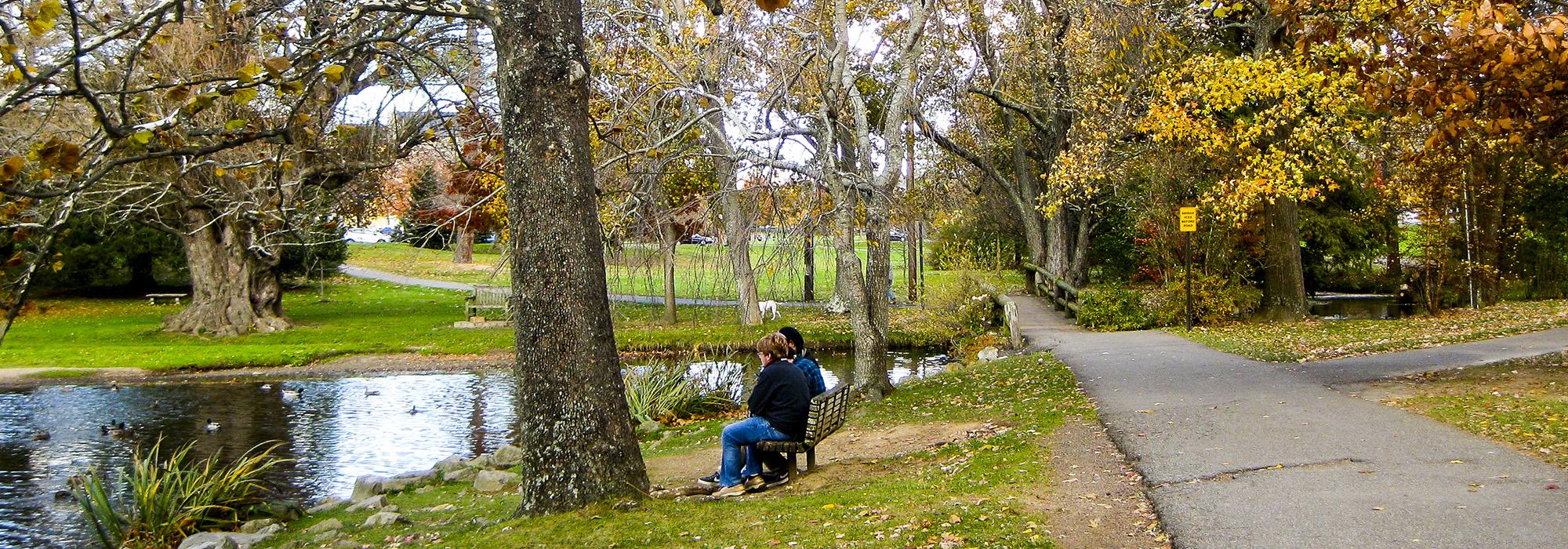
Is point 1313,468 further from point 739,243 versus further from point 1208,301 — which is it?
point 1208,301

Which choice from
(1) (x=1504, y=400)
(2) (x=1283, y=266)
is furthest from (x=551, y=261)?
(2) (x=1283, y=266)

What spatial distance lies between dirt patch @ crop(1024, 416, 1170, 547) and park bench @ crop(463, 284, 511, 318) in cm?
2209

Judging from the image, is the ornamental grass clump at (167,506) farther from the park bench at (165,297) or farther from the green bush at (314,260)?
the park bench at (165,297)

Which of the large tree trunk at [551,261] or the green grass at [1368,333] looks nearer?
the large tree trunk at [551,261]

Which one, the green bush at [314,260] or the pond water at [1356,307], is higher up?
the green bush at [314,260]

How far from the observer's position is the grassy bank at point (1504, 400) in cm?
898

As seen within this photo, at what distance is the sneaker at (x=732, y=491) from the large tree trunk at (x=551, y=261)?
114cm

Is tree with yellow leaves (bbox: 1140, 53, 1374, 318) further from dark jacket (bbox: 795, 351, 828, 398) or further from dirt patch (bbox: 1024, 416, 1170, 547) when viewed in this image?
dark jacket (bbox: 795, 351, 828, 398)

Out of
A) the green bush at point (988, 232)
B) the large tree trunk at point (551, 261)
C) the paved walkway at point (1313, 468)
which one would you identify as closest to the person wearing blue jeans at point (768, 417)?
the large tree trunk at point (551, 261)

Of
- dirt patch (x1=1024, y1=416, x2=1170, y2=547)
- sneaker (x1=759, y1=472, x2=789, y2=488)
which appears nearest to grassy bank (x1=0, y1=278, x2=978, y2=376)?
sneaker (x1=759, y1=472, x2=789, y2=488)

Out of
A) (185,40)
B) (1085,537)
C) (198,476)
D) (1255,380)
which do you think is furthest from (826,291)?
(1085,537)

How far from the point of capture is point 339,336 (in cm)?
2661

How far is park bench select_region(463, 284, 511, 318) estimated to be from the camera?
29.7 meters

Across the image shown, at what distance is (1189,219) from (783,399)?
13.6m
